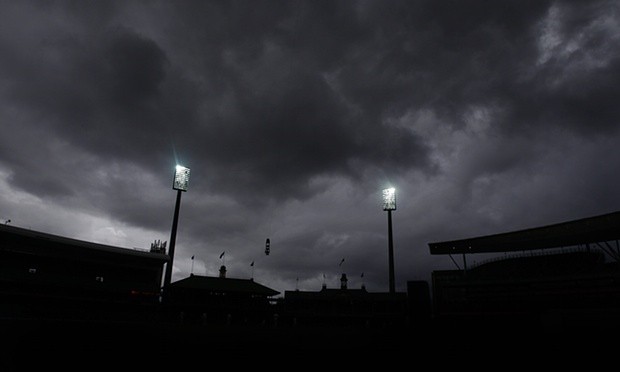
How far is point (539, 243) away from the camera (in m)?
46.3

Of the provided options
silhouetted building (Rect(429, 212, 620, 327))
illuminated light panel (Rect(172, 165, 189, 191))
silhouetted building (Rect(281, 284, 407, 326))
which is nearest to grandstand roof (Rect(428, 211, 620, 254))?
silhouetted building (Rect(429, 212, 620, 327))

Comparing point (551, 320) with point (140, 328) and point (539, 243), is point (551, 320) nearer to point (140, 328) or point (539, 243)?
point (539, 243)

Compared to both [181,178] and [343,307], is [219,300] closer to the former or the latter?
[343,307]

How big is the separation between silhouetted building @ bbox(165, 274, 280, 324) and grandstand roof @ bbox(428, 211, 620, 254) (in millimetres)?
27781

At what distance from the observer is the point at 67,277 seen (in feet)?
165

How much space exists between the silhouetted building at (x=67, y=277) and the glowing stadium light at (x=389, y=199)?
149 ft

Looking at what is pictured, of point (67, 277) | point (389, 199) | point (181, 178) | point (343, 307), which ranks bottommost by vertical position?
point (343, 307)

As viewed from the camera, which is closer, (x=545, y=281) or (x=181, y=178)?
(x=545, y=281)

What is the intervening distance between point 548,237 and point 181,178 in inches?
2359

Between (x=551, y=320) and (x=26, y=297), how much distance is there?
61733mm

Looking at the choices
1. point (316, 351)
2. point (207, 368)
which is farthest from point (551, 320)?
point (207, 368)

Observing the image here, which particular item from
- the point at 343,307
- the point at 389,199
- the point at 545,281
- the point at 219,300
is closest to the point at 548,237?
the point at 545,281

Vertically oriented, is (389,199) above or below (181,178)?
below

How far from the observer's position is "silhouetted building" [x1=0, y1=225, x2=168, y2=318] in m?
46.2
